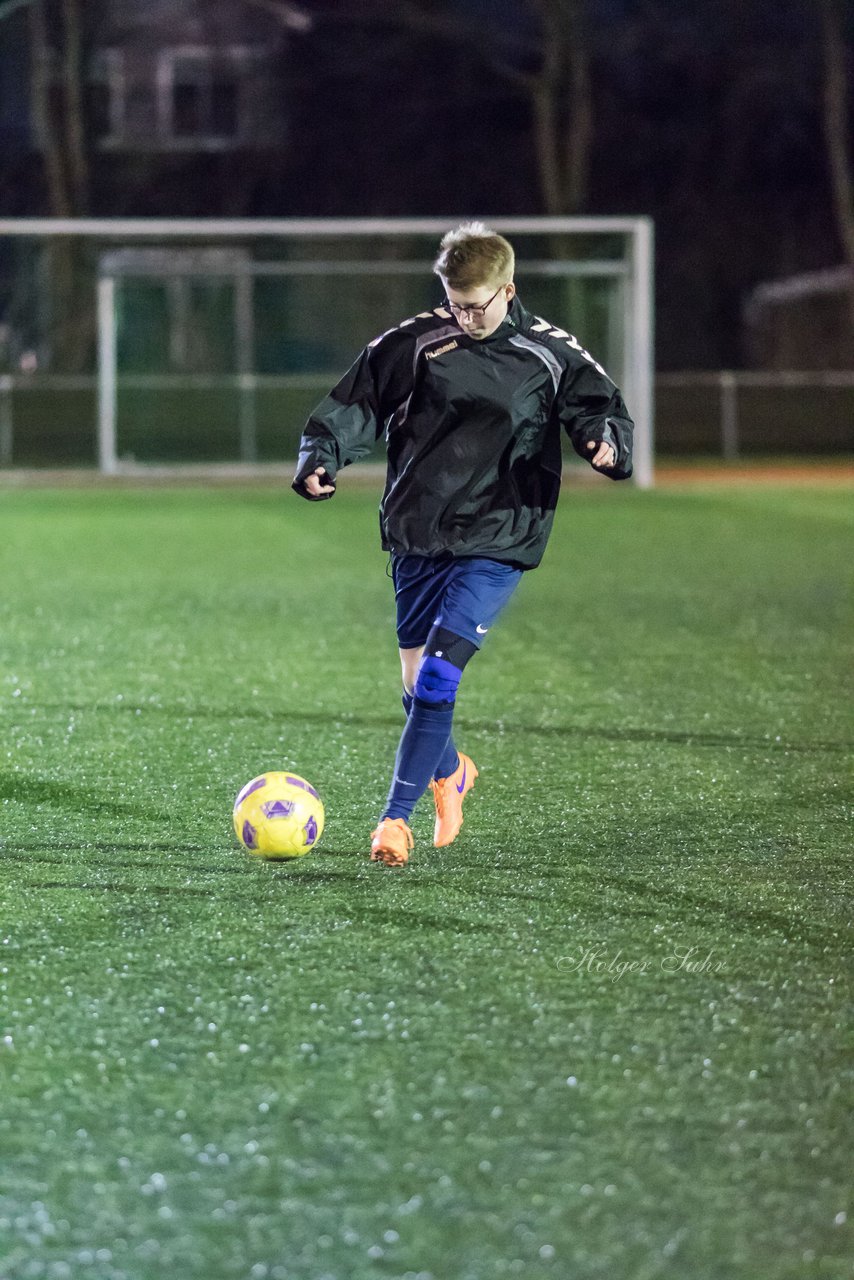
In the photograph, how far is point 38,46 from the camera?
3381cm

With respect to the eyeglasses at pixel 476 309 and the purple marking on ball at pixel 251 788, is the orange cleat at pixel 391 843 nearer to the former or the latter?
the purple marking on ball at pixel 251 788

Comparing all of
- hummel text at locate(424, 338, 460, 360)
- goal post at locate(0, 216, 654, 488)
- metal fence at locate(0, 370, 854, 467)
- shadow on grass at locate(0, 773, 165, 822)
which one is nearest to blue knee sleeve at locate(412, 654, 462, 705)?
hummel text at locate(424, 338, 460, 360)

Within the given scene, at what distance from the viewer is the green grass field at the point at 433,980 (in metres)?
2.89

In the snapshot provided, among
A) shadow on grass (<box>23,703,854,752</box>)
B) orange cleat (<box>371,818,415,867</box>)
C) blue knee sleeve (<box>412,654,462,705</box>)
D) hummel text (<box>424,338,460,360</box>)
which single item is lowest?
shadow on grass (<box>23,703,854,752</box>)

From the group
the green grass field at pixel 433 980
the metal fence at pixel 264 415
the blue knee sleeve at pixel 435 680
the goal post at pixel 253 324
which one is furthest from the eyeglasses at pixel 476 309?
the metal fence at pixel 264 415

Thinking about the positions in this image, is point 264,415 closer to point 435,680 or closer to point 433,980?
point 435,680

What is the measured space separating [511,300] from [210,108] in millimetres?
32379

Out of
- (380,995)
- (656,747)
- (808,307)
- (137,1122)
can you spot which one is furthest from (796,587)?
(808,307)

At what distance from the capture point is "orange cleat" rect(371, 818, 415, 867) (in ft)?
16.7

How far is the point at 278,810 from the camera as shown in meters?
5.06

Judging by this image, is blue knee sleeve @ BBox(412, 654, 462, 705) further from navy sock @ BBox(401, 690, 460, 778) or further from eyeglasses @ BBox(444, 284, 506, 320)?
eyeglasses @ BBox(444, 284, 506, 320)

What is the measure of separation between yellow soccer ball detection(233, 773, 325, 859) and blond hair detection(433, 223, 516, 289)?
1.43 m

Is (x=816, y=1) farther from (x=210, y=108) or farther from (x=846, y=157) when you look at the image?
(x=210, y=108)

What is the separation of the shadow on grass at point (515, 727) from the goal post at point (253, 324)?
48.7ft
